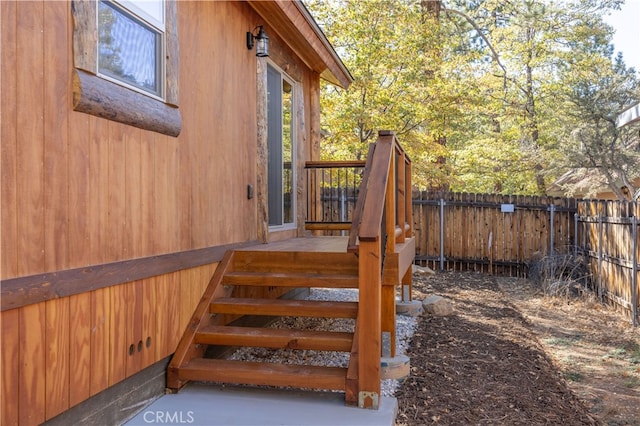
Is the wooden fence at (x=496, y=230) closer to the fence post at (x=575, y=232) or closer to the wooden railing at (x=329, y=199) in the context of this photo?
the fence post at (x=575, y=232)

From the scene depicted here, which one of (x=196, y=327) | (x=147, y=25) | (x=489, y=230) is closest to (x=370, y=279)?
(x=196, y=327)

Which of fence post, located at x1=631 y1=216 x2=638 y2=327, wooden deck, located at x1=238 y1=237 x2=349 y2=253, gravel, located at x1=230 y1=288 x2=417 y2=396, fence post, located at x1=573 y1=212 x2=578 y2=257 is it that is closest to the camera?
wooden deck, located at x1=238 y1=237 x2=349 y2=253

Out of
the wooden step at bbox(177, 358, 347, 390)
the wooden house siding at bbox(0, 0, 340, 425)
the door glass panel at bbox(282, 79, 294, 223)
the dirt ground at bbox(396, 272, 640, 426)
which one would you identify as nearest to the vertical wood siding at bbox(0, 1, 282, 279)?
the wooden house siding at bbox(0, 0, 340, 425)

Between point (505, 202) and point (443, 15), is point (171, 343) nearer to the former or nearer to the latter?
point (505, 202)

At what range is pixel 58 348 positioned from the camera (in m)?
2.32

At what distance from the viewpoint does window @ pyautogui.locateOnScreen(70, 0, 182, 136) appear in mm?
2508

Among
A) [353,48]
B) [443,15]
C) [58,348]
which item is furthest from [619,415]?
[443,15]

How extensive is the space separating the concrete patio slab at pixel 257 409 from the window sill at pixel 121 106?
166cm

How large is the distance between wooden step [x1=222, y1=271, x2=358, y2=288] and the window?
3.94ft

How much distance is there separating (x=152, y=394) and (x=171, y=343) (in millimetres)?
349

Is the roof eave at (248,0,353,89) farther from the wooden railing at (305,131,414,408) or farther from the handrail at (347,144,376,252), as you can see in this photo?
the handrail at (347,144,376,252)

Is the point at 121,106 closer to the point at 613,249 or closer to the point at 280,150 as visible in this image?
the point at 280,150

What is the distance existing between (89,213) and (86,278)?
32cm

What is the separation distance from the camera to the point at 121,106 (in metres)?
2.78
